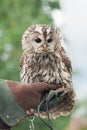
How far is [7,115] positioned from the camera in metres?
4.00

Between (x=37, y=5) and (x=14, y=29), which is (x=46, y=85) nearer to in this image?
(x=14, y=29)

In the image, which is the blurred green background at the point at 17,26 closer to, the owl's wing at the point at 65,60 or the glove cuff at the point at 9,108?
the owl's wing at the point at 65,60

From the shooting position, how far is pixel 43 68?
14.6 feet

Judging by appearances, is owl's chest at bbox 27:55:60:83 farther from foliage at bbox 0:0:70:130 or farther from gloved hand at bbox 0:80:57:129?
foliage at bbox 0:0:70:130

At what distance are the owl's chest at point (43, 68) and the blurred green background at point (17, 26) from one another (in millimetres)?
4385

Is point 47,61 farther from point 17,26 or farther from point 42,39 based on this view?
point 17,26

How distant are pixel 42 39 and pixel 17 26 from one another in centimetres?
571

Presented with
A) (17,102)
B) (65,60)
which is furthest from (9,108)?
(65,60)

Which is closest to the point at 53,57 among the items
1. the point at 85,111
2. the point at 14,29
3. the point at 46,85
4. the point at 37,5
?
the point at 46,85

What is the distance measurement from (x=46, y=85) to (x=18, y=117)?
218 mm

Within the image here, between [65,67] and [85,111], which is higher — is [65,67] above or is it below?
below

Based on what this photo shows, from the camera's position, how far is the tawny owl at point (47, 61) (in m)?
4.22

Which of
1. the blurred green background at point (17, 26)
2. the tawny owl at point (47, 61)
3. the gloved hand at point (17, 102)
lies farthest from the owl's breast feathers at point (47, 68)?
the blurred green background at point (17, 26)

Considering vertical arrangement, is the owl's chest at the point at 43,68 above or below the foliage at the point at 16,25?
below
